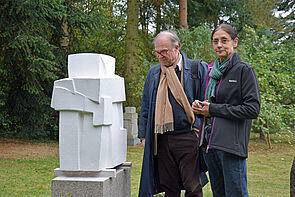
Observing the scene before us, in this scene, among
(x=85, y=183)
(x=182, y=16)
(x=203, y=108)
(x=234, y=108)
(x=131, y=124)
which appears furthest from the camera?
(x=182, y=16)

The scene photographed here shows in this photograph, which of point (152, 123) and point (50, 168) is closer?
point (152, 123)

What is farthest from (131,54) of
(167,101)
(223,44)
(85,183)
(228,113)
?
(228,113)

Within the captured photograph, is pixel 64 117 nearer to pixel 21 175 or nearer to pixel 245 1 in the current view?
pixel 21 175

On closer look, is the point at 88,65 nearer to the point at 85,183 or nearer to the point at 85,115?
the point at 85,115

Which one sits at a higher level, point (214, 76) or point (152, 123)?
point (214, 76)

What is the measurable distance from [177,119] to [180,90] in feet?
0.93

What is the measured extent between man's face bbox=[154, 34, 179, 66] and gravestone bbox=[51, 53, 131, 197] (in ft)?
2.43

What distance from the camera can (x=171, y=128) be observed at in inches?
141

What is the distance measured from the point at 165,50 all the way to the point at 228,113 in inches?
41.9

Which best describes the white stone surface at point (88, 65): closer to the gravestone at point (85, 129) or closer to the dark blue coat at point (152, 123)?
the gravestone at point (85, 129)

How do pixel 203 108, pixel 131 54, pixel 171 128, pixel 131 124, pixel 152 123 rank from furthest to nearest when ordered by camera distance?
pixel 131 54, pixel 131 124, pixel 152 123, pixel 171 128, pixel 203 108

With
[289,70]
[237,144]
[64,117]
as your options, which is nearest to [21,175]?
[64,117]

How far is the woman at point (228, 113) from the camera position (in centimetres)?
291

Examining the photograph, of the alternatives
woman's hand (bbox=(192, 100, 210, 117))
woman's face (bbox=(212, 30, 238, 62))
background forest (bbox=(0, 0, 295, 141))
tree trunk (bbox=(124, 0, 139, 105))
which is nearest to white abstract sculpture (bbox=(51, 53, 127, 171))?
woman's hand (bbox=(192, 100, 210, 117))
